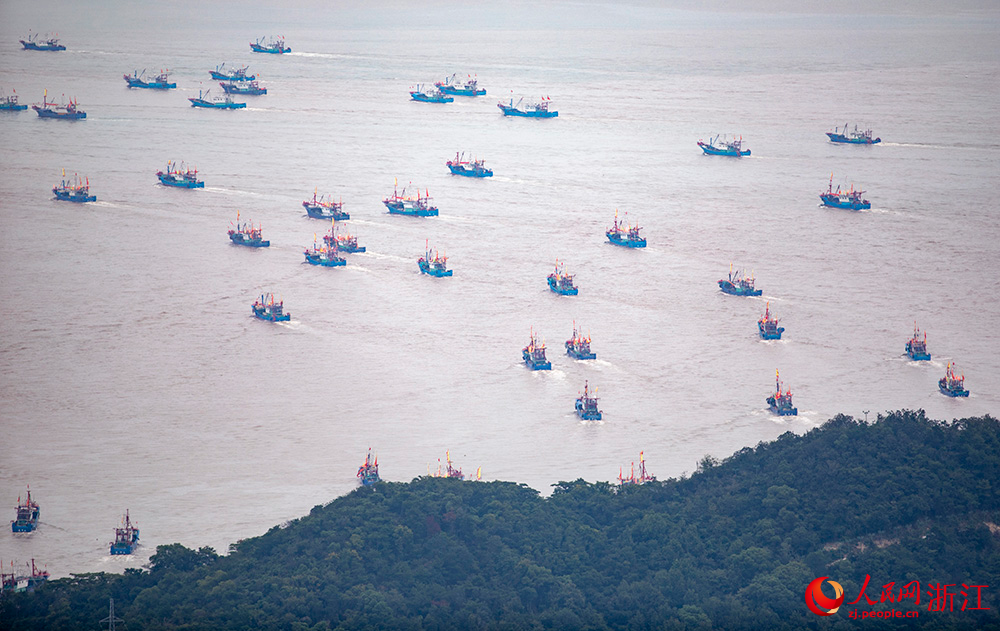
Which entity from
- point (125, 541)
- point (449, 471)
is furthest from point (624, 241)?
point (125, 541)

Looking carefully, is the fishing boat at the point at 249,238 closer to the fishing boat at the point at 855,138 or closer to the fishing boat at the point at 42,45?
the fishing boat at the point at 855,138

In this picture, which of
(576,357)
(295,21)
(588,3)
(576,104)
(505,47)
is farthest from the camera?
(588,3)

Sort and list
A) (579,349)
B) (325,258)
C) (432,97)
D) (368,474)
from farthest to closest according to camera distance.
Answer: (432,97), (325,258), (579,349), (368,474)

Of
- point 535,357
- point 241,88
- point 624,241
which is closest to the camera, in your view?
point 535,357

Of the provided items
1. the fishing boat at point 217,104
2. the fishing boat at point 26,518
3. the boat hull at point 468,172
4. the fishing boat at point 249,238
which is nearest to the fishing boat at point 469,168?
→ the boat hull at point 468,172

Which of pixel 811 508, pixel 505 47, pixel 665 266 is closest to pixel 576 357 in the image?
pixel 665 266

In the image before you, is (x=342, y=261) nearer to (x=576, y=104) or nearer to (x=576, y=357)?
(x=576, y=357)

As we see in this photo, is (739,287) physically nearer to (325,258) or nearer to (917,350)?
(917,350)
